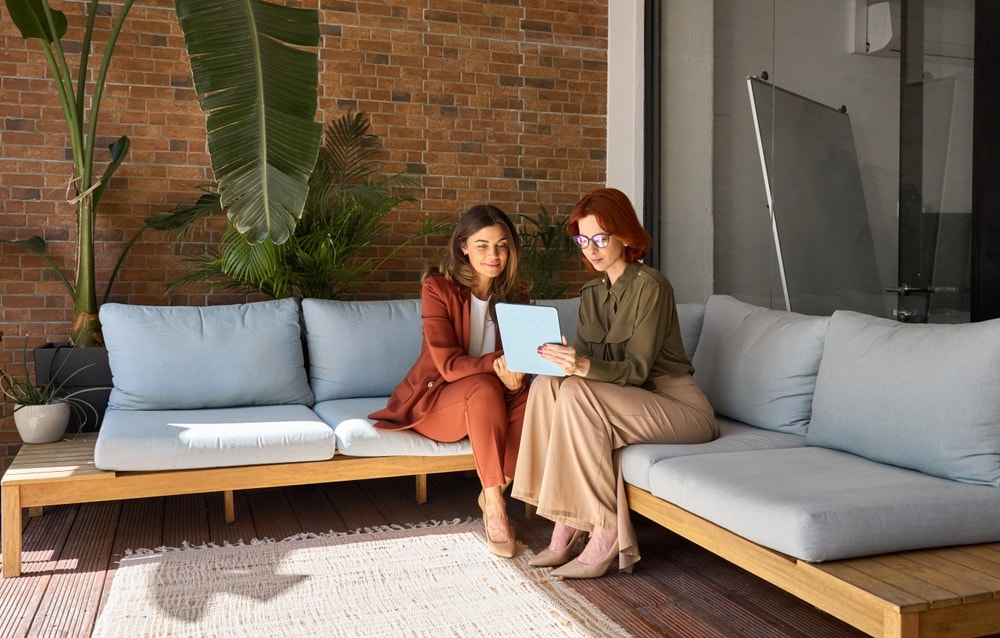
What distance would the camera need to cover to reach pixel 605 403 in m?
3.13

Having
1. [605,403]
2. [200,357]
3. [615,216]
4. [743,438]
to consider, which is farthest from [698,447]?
[200,357]

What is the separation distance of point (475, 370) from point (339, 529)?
0.88 meters

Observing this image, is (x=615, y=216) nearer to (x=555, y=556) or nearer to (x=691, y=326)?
(x=691, y=326)

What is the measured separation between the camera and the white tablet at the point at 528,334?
10.3ft

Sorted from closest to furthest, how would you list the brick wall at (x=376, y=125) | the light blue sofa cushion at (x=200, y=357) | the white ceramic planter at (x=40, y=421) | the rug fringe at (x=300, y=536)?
the rug fringe at (x=300, y=536) → the white ceramic planter at (x=40, y=421) → the light blue sofa cushion at (x=200, y=357) → the brick wall at (x=376, y=125)

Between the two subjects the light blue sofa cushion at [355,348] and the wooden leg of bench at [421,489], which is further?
the light blue sofa cushion at [355,348]

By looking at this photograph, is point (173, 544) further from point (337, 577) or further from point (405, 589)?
point (405, 589)

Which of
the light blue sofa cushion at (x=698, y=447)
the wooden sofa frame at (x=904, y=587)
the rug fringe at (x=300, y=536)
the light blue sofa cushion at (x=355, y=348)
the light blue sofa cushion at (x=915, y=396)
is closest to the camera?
the wooden sofa frame at (x=904, y=587)

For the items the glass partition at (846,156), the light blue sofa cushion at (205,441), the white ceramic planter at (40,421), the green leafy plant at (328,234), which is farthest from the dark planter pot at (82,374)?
the glass partition at (846,156)

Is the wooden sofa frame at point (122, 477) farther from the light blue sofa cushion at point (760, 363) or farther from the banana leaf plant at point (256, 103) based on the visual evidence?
→ the banana leaf plant at point (256, 103)

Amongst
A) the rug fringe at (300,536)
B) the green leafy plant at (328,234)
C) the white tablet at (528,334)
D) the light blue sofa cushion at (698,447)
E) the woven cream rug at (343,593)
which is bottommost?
the rug fringe at (300,536)

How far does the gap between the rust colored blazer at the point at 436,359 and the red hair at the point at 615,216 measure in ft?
2.13

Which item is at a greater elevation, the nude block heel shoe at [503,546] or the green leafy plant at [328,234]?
the green leafy plant at [328,234]

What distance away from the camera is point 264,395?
423cm
